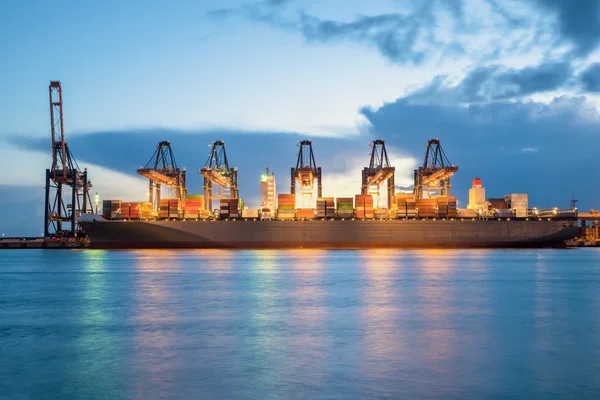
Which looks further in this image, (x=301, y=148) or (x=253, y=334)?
(x=301, y=148)

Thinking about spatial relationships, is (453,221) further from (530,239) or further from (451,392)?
(451,392)

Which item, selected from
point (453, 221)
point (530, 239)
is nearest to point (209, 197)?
point (453, 221)

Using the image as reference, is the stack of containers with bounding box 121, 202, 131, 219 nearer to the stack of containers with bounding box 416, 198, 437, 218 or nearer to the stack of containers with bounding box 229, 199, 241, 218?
the stack of containers with bounding box 229, 199, 241, 218

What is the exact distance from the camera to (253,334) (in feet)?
49.7

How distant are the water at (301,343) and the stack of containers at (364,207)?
54.8 metres

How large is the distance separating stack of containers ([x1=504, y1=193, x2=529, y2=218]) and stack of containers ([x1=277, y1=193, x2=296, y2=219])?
33570 millimetres

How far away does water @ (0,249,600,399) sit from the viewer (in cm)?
970

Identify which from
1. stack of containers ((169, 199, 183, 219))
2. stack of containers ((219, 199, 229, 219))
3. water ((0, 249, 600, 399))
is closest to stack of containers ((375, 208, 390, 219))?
stack of containers ((219, 199, 229, 219))

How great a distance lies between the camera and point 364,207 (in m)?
83.2

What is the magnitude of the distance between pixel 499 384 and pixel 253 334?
7.23m

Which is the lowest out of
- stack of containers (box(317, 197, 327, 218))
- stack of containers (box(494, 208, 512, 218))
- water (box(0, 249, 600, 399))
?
water (box(0, 249, 600, 399))

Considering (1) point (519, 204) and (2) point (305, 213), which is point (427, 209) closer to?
(1) point (519, 204)

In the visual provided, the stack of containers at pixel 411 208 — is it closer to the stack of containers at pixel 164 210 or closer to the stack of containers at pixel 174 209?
the stack of containers at pixel 174 209

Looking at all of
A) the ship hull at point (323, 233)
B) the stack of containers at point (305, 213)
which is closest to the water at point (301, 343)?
the ship hull at point (323, 233)
